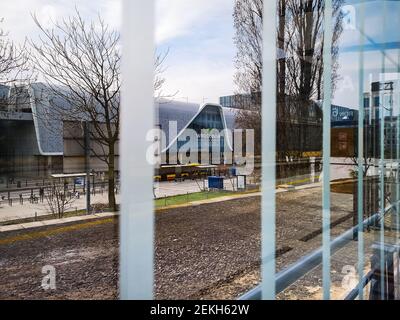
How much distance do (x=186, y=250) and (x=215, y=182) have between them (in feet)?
3.21

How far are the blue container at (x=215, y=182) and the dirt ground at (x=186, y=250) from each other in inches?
10.2

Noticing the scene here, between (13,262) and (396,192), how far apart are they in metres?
2.09

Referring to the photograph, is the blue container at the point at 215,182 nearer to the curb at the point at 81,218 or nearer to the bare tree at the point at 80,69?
the curb at the point at 81,218

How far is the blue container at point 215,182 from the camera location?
10.7 ft

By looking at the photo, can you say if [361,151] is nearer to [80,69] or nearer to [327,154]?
[327,154]

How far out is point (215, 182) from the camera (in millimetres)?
3309

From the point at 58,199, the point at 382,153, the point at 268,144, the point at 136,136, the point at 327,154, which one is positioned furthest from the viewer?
the point at 58,199

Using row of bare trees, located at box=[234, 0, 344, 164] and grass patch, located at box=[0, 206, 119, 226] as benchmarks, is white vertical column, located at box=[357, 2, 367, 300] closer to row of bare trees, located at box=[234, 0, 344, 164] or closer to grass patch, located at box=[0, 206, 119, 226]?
row of bare trees, located at box=[234, 0, 344, 164]

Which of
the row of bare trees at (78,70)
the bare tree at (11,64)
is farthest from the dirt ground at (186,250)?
the bare tree at (11,64)

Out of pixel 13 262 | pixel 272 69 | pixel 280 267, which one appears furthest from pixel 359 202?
pixel 13 262

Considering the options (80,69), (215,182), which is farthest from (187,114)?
(80,69)

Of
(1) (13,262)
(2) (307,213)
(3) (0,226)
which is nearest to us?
(1) (13,262)

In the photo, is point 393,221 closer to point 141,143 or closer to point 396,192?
point 396,192

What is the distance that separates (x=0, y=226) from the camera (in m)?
2.27
